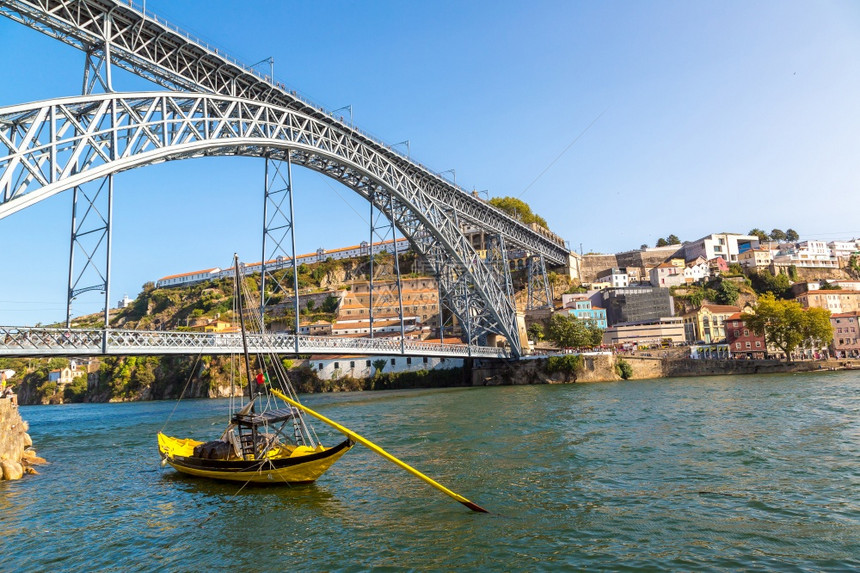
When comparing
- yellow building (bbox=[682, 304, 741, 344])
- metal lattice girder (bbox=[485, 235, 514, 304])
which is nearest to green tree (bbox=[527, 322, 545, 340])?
metal lattice girder (bbox=[485, 235, 514, 304])

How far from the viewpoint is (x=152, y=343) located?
2491cm

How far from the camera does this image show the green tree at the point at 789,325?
50.4 metres

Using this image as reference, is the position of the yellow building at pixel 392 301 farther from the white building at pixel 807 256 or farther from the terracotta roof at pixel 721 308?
the white building at pixel 807 256

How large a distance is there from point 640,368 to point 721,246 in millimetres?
46924

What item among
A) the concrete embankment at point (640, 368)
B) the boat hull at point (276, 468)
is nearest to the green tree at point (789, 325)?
the concrete embankment at point (640, 368)

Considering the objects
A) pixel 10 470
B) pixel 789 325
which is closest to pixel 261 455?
pixel 10 470

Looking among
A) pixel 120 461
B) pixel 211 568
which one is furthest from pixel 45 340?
pixel 211 568

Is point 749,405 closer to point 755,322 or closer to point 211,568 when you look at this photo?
point 211,568

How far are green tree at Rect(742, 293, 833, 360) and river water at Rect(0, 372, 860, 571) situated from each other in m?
35.0

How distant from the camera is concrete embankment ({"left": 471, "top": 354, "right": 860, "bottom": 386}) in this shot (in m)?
50.2

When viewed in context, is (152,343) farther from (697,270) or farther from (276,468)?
(697,270)

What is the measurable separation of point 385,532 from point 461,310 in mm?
42621

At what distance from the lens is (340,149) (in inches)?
1416

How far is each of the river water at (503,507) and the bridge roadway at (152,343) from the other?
405 centimetres
